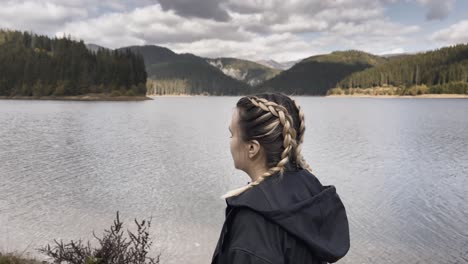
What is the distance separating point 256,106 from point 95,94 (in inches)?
5933

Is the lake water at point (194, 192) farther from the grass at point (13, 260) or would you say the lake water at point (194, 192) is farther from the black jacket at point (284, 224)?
the black jacket at point (284, 224)

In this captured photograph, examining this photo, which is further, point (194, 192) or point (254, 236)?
point (194, 192)

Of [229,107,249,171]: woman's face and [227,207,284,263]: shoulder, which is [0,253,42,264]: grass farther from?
[227,207,284,263]: shoulder

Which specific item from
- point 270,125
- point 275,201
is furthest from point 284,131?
point 275,201

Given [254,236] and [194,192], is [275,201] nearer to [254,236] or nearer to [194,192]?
[254,236]

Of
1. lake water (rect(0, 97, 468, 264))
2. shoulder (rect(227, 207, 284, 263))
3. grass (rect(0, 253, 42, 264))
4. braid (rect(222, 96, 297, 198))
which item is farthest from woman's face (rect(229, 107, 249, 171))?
lake water (rect(0, 97, 468, 264))

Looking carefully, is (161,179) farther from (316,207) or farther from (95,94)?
(95,94)

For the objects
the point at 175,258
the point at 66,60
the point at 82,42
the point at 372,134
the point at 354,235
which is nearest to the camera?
the point at 175,258

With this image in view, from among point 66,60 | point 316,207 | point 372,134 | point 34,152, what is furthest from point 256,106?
point 66,60

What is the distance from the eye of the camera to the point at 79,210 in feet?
43.6

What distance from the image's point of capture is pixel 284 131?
90.0 inches

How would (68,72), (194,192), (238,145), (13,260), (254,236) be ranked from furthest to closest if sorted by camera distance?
(68,72)
(194,192)
(13,260)
(238,145)
(254,236)

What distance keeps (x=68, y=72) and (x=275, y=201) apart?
163m

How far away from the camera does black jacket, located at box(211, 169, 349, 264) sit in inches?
81.4
